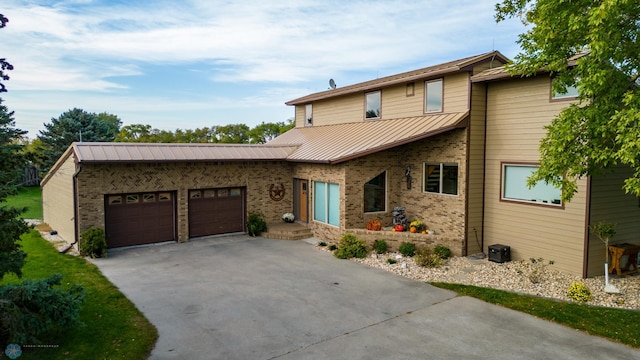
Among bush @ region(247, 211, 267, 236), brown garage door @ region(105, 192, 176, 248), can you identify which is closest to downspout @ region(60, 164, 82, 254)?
brown garage door @ region(105, 192, 176, 248)

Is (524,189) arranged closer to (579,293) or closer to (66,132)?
(579,293)

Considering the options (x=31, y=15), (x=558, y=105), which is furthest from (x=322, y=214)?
(x=31, y=15)

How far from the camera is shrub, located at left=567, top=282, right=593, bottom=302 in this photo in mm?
9742

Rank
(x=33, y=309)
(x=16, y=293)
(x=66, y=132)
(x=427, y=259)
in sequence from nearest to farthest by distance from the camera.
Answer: (x=16, y=293), (x=33, y=309), (x=427, y=259), (x=66, y=132)

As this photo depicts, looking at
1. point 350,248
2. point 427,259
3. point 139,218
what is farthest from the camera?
point 139,218

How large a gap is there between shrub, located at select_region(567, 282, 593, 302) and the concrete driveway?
198 centimetres

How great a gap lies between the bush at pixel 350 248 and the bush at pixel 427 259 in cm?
187

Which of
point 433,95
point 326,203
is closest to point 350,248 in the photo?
point 326,203

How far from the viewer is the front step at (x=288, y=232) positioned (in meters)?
16.8

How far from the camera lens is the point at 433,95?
15.2m

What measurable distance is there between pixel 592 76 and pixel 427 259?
702 centimetres

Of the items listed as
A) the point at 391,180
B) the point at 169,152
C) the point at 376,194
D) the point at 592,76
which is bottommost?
the point at 376,194

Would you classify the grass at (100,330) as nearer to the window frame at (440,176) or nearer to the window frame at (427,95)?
the window frame at (440,176)

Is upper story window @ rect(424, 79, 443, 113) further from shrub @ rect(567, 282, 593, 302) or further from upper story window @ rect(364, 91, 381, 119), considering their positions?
shrub @ rect(567, 282, 593, 302)
